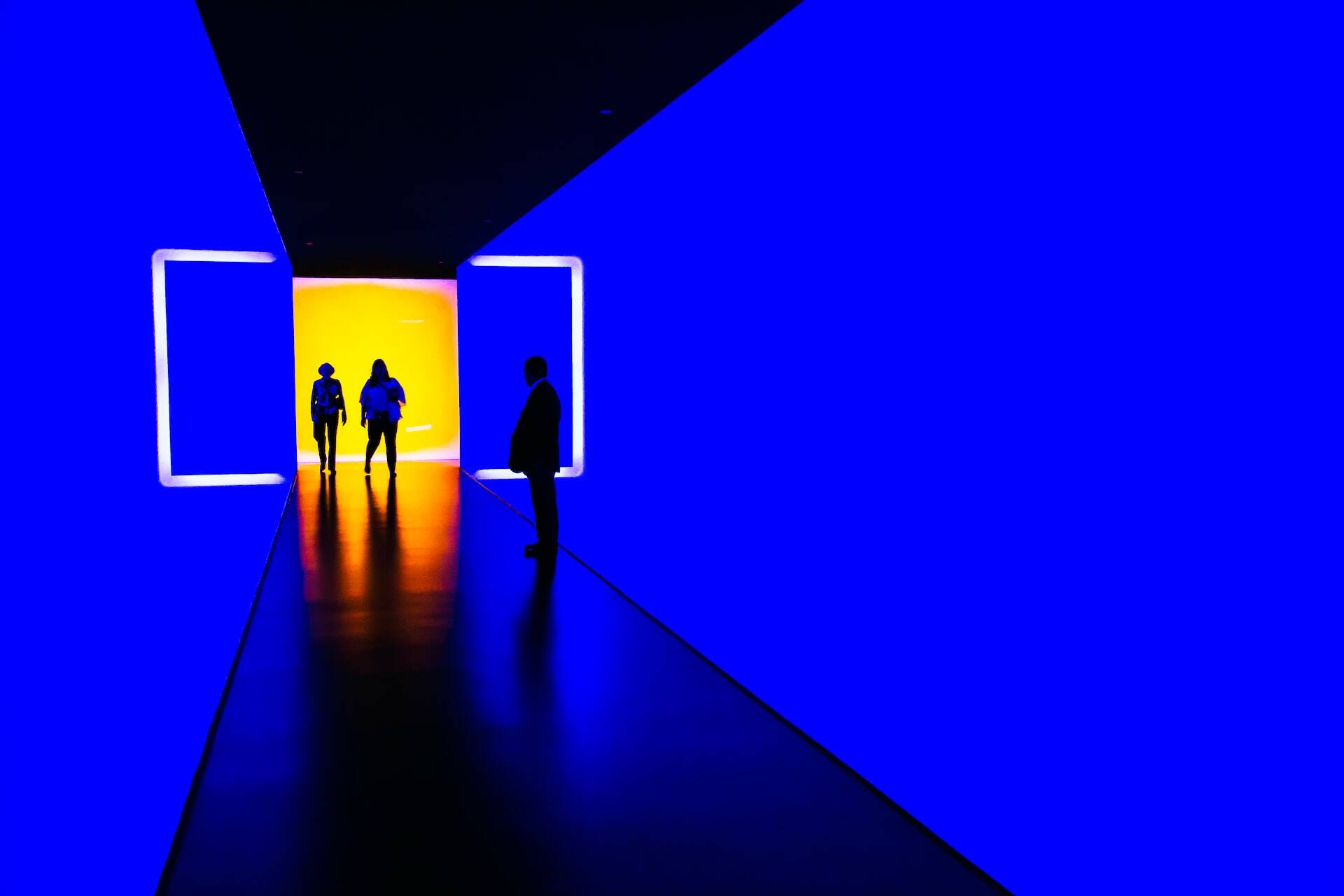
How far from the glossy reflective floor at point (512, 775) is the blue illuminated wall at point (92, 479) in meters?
0.29

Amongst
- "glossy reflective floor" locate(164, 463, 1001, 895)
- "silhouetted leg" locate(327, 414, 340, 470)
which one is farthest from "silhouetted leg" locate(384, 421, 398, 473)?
"glossy reflective floor" locate(164, 463, 1001, 895)

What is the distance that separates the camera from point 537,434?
819cm

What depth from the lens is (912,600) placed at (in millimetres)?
3789

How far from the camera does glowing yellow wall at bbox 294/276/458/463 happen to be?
63.2 feet

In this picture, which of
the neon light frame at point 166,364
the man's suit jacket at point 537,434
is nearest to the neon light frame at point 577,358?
the neon light frame at point 166,364

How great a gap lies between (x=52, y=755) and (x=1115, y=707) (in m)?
2.39

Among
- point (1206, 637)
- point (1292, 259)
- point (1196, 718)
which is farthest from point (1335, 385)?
point (1196, 718)

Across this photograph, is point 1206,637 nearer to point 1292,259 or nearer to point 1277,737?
point 1277,737

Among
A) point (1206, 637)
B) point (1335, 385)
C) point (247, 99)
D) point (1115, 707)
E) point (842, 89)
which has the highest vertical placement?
point (247, 99)

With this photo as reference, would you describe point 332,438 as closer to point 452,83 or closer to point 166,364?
point 166,364

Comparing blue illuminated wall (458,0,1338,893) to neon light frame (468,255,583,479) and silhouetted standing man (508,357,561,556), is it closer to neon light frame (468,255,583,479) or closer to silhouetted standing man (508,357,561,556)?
silhouetted standing man (508,357,561,556)

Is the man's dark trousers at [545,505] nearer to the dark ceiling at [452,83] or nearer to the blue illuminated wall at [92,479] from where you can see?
the dark ceiling at [452,83]

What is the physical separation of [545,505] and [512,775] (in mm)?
4785

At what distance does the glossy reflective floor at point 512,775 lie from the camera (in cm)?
321
